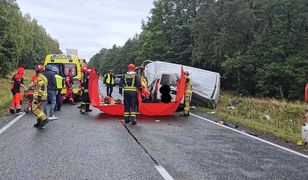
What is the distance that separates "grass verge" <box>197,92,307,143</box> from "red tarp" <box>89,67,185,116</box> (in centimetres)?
174

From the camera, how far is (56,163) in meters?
6.36

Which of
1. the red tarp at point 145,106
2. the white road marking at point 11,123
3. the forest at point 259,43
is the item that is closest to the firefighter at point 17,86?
the white road marking at point 11,123

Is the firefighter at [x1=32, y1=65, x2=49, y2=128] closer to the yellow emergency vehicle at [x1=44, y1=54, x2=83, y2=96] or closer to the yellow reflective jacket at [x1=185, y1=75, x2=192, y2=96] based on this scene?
the yellow reflective jacket at [x1=185, y1=75, x2=192, y2=96]

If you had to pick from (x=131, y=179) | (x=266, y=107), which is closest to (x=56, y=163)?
(x=131, y=179)

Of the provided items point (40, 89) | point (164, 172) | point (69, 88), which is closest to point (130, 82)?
point (40, 89)

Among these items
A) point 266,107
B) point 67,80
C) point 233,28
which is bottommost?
point 266,107

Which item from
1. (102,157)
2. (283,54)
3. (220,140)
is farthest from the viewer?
(283,54)

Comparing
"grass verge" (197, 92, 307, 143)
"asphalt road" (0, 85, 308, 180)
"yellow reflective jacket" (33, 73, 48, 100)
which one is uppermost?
"yellow reflective jacket" (33, 73, 48, 100)

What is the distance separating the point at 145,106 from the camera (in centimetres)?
1312

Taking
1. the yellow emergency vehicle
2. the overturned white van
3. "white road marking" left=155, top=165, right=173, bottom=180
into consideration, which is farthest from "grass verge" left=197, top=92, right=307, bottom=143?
the yellow emergency vehicle

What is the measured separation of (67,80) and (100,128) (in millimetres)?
7896

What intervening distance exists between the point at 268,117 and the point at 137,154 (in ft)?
31.0

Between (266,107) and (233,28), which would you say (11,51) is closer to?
(233,28)

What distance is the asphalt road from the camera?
5863 mm
